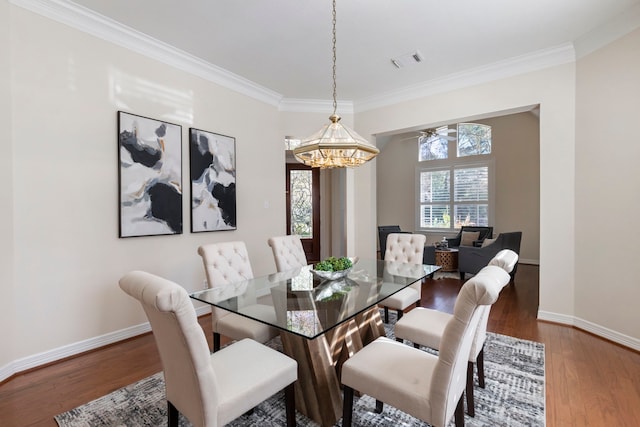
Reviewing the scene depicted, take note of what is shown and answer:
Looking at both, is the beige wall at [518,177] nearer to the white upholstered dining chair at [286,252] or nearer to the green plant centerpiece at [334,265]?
the white upholstered dining chair at [286,252]

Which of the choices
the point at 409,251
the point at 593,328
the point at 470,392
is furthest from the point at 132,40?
the point at 593,328

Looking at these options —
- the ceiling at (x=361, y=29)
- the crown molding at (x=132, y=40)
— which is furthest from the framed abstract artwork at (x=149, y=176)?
the ceiling at (x=361, y=29)

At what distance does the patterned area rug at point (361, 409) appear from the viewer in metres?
1.77

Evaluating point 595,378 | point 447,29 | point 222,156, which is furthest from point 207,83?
point 595,378

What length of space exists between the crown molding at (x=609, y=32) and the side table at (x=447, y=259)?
11.9ft

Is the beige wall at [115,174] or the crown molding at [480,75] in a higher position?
the crown molding at [480,75]

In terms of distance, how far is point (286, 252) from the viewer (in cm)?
318

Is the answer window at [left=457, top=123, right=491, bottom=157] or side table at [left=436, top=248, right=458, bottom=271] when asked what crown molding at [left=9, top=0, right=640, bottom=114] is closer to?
side table at [left=436, top=248, right=458, bottom=271]

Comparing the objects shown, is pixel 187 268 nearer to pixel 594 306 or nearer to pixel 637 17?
pixel 594 306

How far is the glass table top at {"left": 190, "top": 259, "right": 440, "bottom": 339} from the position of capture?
160 cm

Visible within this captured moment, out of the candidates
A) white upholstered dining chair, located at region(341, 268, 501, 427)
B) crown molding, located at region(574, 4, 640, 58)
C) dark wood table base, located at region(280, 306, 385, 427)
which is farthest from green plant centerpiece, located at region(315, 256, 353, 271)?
crown molding, located at region(574, 4, 640, 58)

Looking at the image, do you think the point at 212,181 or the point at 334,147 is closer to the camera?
the point at 334,147

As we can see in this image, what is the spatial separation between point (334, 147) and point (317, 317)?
3.87 ft

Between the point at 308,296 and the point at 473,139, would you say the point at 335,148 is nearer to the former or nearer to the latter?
the point at 308,296
